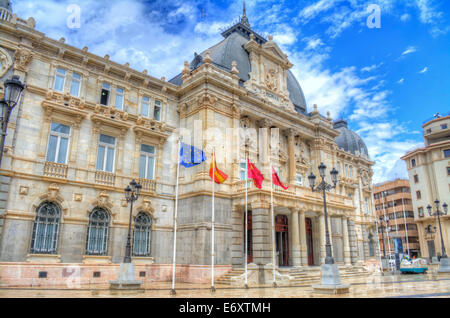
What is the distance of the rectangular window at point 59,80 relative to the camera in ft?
80.6

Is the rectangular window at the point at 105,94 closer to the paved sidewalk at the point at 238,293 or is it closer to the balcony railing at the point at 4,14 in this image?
the balcony railing at the point at 4,14

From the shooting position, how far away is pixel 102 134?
26.1 m

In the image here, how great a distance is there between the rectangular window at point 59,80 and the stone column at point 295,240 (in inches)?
788

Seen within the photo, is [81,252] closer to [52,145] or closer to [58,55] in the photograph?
[52,145]

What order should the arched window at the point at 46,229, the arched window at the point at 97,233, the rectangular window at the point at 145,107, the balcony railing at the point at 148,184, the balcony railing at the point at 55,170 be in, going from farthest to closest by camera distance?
the rectangular window at the point at 145,107 < the balcony railing at the point at 148,184 < the arched window at the point at 97,233 < the balcony railing at the point at 55,170 < the arched window at the point at 46,229

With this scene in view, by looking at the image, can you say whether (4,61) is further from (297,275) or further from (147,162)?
(297,275)

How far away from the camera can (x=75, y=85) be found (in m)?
25.5

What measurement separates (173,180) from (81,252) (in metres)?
9.22

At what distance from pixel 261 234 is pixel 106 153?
1305cm

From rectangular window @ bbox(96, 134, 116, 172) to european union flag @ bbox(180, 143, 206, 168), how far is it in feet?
18.7

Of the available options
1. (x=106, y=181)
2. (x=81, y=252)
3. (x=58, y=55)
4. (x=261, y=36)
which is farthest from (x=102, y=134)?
(x=261, y=36)

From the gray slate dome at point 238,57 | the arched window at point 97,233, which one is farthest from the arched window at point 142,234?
the gray slate dome at point 238,57

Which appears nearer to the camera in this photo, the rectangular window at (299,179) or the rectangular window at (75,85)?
the rectangular window at (75,85)

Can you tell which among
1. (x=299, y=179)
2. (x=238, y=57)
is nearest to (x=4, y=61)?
(x=238, y=57)
